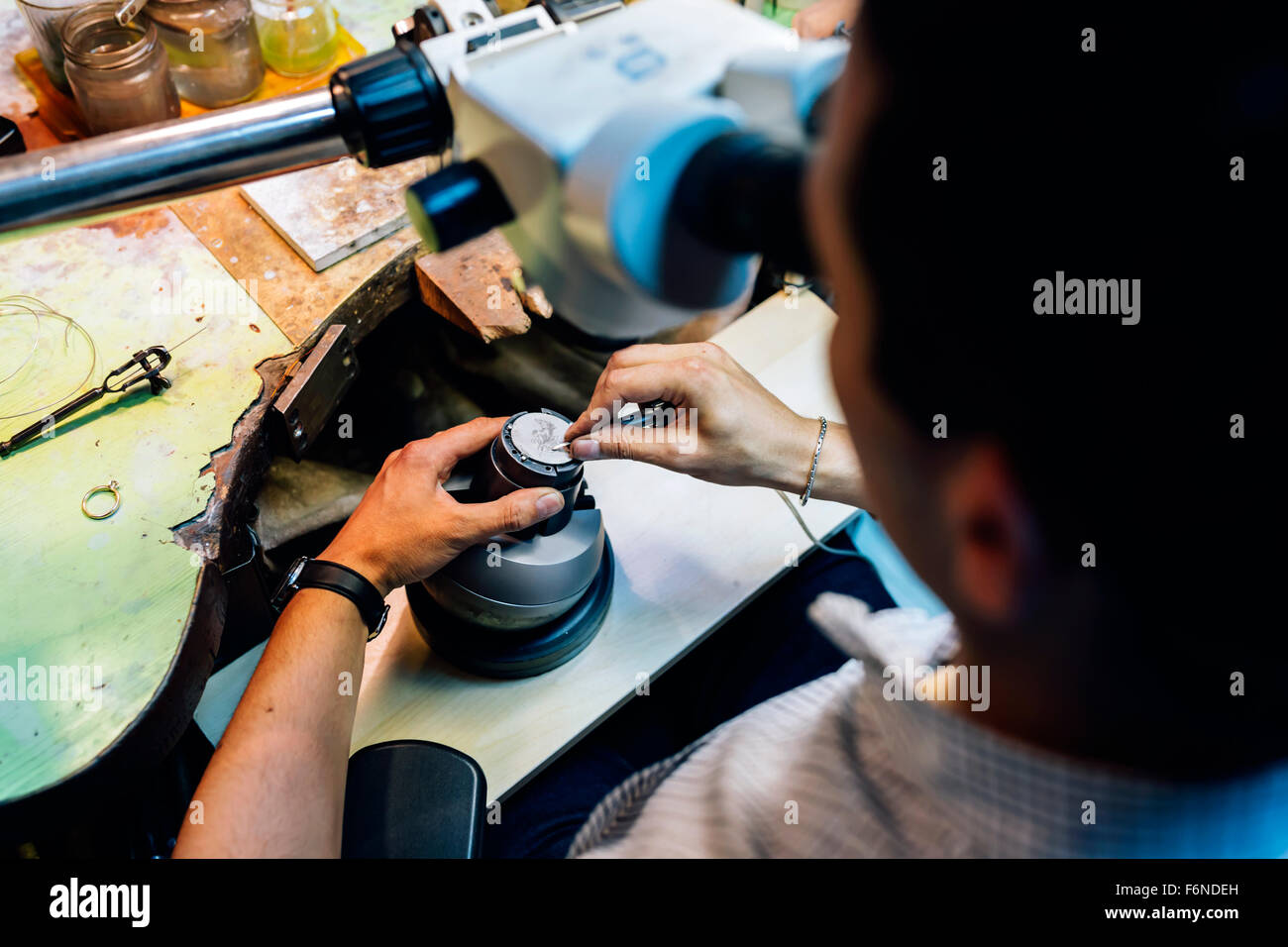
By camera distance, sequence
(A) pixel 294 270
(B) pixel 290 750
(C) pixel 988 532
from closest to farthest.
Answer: (C) pixel 988 532 < (B) pixel 290 750 < (A) pixel 294 270

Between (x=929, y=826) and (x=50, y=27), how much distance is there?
69.1 inches

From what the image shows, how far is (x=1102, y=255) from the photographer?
33cm

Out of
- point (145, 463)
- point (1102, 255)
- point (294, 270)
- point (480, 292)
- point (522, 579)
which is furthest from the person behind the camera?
point (480, 292)

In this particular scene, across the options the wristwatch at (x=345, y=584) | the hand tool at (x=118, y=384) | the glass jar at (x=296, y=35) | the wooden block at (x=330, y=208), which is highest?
the glass jar at (x=296, y=35)

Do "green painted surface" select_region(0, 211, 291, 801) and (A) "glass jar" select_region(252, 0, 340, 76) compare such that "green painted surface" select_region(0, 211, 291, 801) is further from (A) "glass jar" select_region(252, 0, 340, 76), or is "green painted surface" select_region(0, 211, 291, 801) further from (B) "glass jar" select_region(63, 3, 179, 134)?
(A) "glass jar" select_region(252, 0, 340, 76)

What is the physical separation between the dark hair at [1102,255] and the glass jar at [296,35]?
1517 mm

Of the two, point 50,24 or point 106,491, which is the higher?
point 50,24

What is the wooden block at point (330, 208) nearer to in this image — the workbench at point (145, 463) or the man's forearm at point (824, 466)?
the workbench at point (145, 463)

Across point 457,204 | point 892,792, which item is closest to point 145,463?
point 457,204

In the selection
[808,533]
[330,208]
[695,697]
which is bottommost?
[695,697]

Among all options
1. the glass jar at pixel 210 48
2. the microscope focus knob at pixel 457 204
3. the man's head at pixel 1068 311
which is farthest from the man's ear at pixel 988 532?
the glass jar at pixel 210 48

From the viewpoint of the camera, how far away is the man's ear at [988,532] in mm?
431

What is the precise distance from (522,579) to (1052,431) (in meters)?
0.76

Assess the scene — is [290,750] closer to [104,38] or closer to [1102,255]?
[1102,255]
